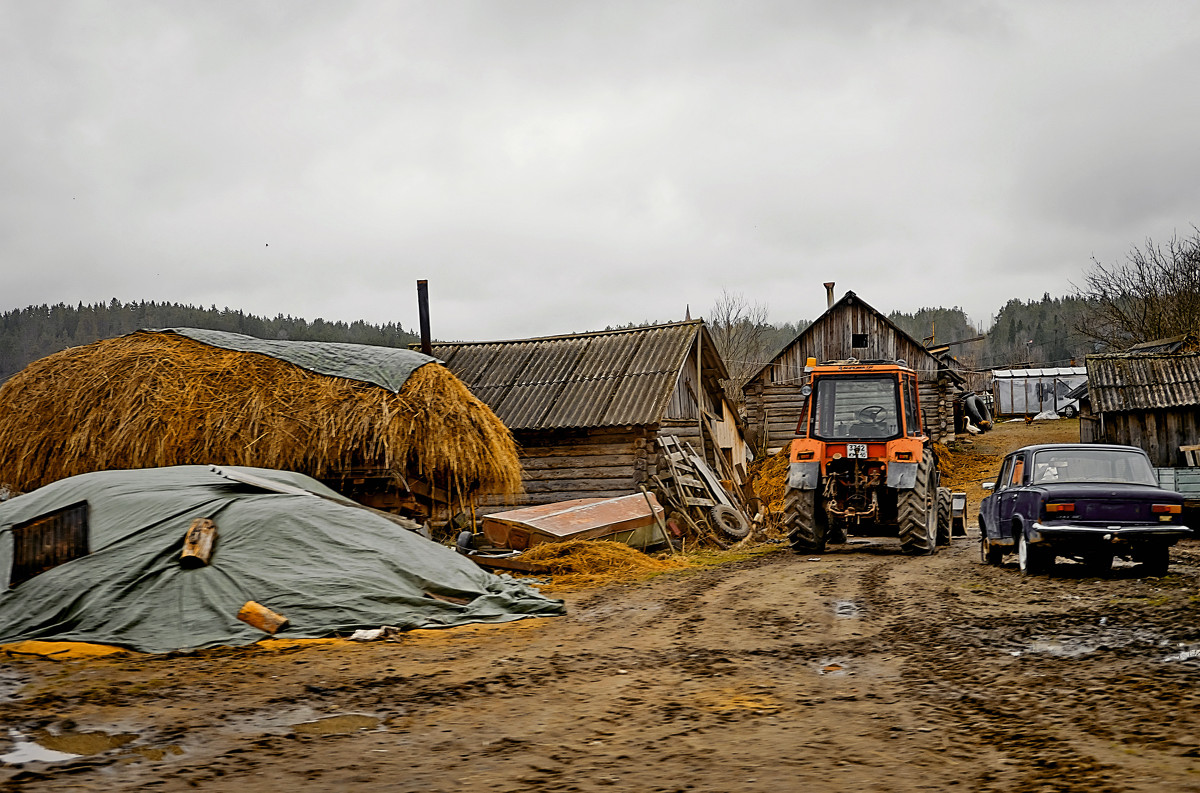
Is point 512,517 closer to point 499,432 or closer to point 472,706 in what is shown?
point 499,432

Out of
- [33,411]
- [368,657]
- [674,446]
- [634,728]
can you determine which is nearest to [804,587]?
[368,657]

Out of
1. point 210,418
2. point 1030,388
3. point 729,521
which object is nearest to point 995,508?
point 729,521

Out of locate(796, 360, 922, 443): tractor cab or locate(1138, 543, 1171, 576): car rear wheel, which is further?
locate(796, 360, 922, 443): tractor cab

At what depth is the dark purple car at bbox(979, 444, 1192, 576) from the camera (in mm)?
10703

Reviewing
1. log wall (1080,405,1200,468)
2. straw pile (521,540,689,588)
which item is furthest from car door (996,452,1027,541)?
log wall (1080,405,1200,468)

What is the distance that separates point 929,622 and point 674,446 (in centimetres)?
1281

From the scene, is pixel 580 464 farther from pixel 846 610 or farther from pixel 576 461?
pixel 846 610

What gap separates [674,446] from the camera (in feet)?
70.3

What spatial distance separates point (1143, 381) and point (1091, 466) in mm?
12103

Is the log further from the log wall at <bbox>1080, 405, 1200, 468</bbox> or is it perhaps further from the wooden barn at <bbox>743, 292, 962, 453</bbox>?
the wooden barn at <bbox>743, 292, 962, 453</bbox>

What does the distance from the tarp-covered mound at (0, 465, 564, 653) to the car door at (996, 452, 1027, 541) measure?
608cm

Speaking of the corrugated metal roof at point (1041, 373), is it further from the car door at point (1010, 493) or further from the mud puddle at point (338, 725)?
the mud puddle at point (338, 725)

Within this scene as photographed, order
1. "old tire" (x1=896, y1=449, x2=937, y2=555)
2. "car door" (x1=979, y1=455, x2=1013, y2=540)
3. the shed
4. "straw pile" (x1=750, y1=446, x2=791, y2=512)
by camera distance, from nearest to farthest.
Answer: "car door" (x1=979, y1=455, x2=1013, y2=540), "old tire" (x1=896, y1=449, x2=937, y2=555), "straw pile" (x1=750, y1=446, x2=791, y2=512), the shed

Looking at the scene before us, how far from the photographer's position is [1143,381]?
22.1m
